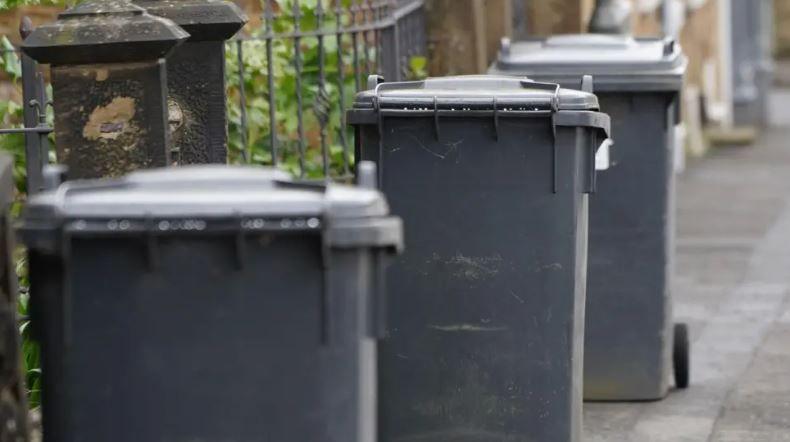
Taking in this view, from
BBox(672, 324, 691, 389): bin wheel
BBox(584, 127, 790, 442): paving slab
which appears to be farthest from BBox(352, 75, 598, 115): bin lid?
BBox(672, 324, 691, 389): bin wheel

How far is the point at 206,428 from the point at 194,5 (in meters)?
2.61

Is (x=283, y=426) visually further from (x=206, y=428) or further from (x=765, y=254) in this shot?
(x=765, y=254)

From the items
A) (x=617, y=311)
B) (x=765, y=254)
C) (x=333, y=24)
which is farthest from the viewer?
(x=765, y=254)

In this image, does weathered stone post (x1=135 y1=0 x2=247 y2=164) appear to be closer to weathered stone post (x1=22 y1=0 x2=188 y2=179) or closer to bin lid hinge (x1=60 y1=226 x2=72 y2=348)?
weathered stone post (x1=22 y1=0 x2=188 y2=179)

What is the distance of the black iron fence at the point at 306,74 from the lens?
24.8ft

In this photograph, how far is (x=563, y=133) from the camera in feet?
16.6

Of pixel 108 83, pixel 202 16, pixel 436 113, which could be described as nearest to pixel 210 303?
pixel 436 113

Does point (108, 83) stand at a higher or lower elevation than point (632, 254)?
higher

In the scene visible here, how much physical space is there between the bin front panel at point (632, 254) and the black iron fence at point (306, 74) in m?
1.56

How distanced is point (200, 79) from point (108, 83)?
95 cm

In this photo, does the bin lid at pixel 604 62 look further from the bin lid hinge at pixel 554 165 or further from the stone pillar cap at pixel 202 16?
the bin lid hinge at pixel 554 165

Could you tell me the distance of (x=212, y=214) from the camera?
3707mm

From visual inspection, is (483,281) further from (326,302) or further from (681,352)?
(681,352)

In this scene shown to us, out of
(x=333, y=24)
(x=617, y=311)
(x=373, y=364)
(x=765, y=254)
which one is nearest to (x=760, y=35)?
(x=765, y=254)
